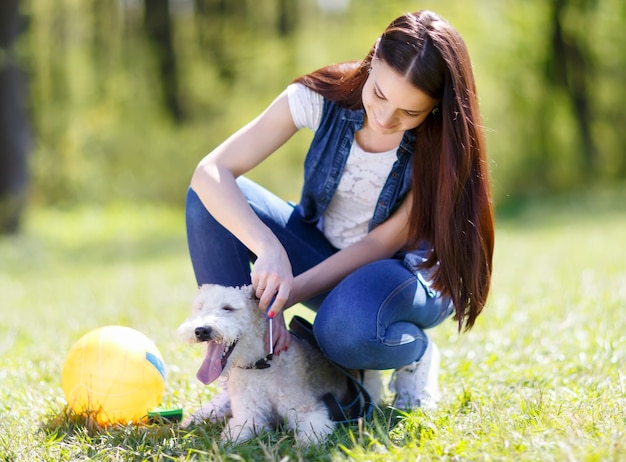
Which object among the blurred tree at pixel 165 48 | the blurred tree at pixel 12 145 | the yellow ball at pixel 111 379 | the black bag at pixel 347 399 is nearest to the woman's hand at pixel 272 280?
the black bag at pixel 347 399

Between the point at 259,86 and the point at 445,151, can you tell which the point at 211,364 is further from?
the point at 259,86

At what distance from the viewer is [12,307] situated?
5609 mm

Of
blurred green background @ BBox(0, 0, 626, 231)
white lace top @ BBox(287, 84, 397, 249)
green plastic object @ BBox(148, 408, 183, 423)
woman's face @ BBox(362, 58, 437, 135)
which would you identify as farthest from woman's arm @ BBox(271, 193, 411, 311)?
blurred green background @ BBox(0, 0, 626, 231)

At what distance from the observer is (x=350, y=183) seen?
3.02 metres

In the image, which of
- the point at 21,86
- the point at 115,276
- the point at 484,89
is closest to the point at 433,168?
the point at 115,276

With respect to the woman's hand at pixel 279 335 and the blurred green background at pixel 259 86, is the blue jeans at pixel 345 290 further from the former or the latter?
the blurred green background at pixel 259 86

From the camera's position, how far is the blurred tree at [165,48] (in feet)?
57.1

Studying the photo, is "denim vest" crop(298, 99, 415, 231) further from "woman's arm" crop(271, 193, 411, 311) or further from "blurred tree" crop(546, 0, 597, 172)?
"blurred tree" crop(546, 0, 597, 172)

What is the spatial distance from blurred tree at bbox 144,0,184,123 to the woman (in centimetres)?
1486

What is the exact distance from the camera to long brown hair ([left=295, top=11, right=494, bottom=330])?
2.52 meters

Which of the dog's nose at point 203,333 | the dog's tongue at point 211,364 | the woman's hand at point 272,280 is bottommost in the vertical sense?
the dog's tongue at point 211,364

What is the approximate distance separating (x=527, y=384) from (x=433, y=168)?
3.32ft

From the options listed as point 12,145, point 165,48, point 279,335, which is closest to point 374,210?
point 279,335

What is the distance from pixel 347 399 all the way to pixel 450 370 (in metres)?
0.61
